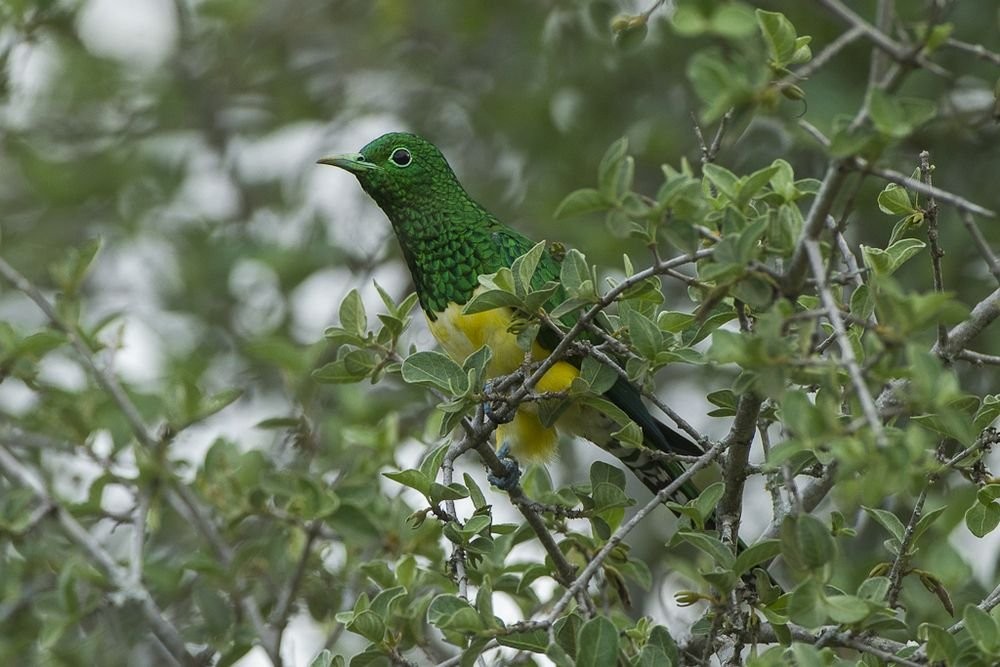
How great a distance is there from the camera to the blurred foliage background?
4648 mm

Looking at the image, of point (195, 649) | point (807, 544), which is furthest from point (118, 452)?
point (807, 544)

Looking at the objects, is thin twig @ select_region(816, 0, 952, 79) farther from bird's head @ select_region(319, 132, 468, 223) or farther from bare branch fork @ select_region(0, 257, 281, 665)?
bird's head @ select_region(319, 132, 468, 223)

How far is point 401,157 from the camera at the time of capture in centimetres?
520

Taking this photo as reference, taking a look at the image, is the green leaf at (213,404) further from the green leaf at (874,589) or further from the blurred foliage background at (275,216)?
the green leaf at (874,589)

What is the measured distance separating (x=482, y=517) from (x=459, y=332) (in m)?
1.49

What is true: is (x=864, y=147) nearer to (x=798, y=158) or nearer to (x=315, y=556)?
(x=315, y=556)

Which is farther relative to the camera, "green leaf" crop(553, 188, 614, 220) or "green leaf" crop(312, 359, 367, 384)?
"green leaf" crop(312, 359, 367, 384)

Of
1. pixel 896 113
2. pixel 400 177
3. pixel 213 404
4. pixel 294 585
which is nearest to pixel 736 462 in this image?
pixel 896 113

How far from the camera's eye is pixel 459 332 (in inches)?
187

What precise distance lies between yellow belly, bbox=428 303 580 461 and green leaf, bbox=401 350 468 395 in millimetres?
1146

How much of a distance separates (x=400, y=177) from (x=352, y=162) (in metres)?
0.20

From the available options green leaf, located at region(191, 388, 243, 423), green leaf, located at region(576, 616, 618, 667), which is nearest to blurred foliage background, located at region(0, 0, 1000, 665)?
green leaf, located at region(191, 388, 243, 423)

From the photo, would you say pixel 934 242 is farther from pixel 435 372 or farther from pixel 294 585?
pixel 294 585

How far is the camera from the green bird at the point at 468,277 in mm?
4617
